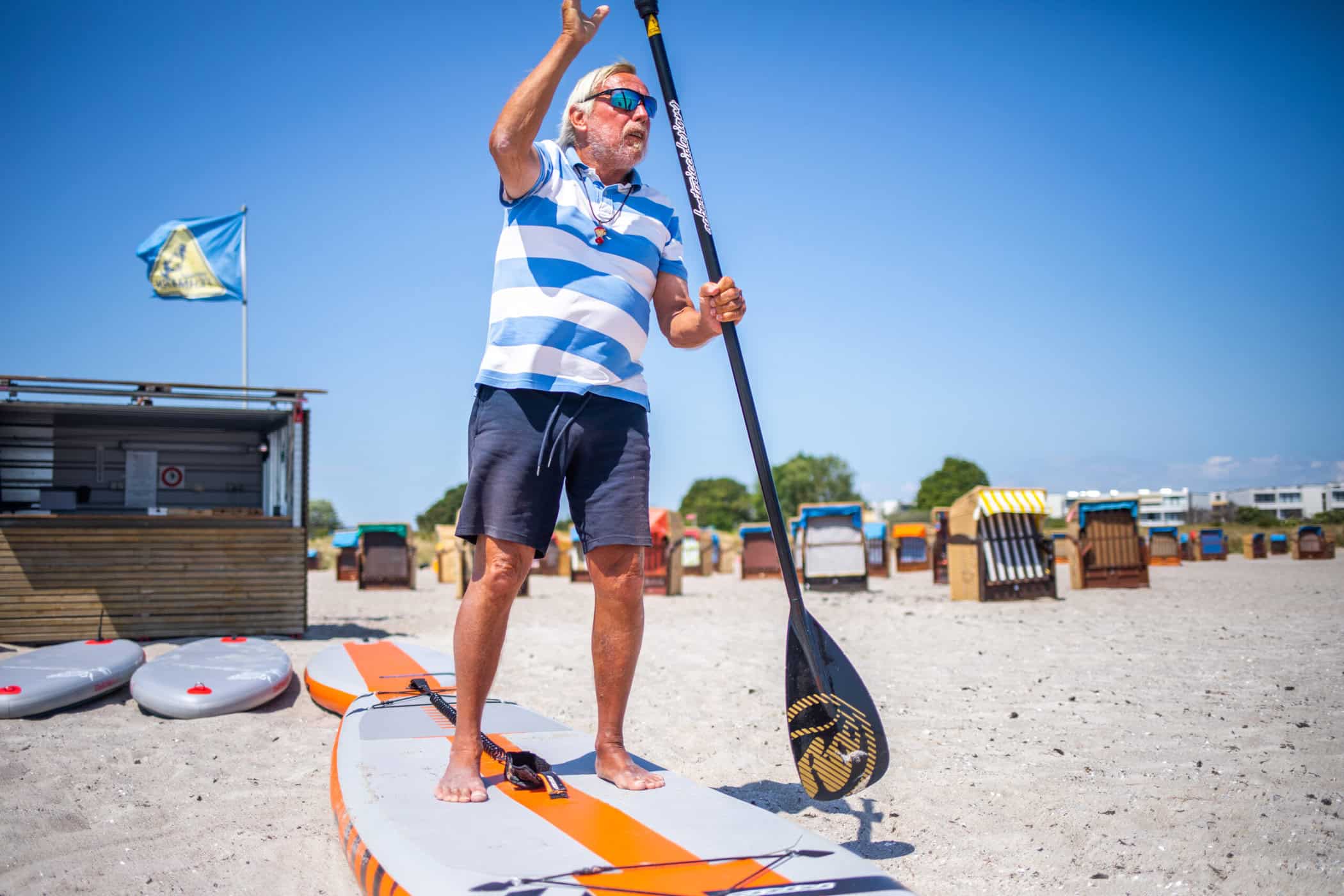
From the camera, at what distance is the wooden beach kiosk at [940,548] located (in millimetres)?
16766

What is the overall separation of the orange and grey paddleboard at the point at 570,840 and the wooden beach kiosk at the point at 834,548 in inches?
497

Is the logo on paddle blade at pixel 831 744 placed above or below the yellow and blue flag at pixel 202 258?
below

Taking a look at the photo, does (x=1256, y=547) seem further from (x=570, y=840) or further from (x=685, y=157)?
(x=570, y=840)

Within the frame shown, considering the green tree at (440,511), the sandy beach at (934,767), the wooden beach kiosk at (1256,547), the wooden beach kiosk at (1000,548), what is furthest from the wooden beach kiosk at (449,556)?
the green tree at (440,511)

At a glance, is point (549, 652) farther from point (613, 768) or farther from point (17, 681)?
point (613, 768)

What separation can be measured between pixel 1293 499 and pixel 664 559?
915 inches

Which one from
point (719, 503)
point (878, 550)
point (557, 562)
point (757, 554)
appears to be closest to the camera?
point (757, 554)

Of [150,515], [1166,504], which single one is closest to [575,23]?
[150,515]

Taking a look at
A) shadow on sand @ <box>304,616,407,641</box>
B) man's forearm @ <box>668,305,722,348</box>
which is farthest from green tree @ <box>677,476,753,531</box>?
man's forearm @ <box>668,305,722,348</box>

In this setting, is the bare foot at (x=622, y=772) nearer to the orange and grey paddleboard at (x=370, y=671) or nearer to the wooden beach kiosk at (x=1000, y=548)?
the orange and grey paddleboard at (x=370, y=671)

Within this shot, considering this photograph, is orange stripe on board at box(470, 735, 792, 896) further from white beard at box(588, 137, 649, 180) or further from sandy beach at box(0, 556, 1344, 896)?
white beard at box(588, 137, 649, 180)

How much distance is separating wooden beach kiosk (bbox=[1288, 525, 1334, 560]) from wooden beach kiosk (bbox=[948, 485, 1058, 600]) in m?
15.3

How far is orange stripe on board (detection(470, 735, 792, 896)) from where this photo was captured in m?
1.67

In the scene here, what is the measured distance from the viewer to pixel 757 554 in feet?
66.0
